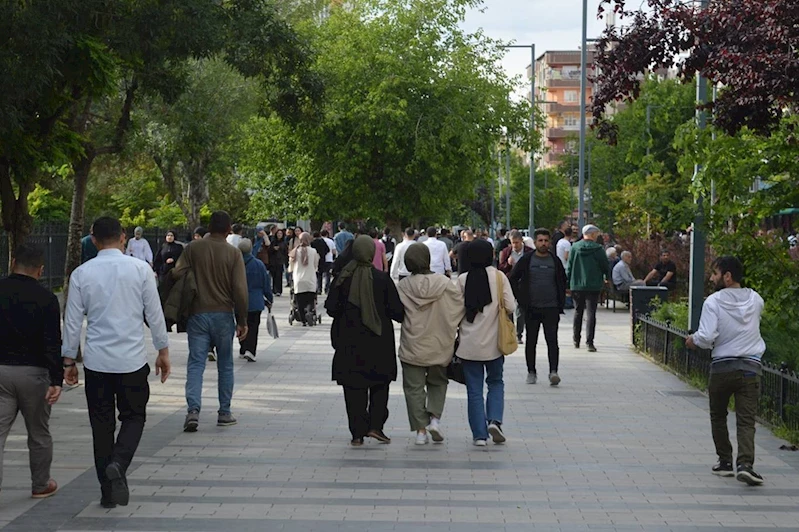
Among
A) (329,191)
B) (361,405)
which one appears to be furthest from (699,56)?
(329,191)

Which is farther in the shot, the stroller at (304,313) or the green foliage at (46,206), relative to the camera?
the green foliage at (46,206)

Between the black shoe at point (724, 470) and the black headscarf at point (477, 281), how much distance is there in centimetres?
224

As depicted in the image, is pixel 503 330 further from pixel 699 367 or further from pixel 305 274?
pixel 305 274

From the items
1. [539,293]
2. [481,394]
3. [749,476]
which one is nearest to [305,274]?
[539,293]

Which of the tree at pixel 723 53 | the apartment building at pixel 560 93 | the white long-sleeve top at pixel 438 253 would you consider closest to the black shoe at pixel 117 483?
the tree at pixel 723 53

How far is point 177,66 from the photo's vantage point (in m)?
17.7

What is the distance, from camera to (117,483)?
8312 millimetres

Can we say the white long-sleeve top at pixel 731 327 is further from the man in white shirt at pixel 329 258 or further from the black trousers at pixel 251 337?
the man in white shirt at pixel 329 258

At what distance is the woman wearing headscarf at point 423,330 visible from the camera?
36.0ft

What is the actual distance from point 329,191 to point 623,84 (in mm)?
32447

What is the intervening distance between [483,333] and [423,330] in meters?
0.47

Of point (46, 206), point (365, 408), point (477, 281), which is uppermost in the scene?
point (46, 206)

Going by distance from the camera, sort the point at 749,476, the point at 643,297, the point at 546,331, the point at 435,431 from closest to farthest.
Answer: the point at 749,476 < the point at 435,431 < the point at 546,331 < the point at 643,297

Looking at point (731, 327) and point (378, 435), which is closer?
point (731, 327)
